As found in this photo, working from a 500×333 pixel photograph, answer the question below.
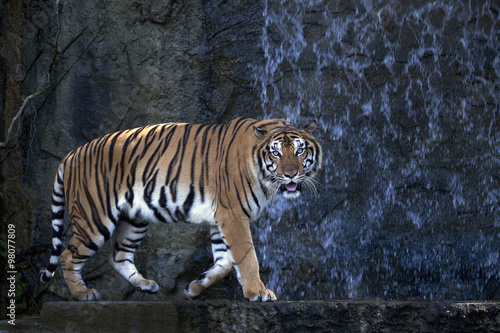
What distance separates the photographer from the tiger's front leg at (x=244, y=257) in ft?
12.5

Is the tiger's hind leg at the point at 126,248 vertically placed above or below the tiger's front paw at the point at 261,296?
above

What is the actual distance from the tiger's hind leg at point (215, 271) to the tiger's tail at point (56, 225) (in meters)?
0.98

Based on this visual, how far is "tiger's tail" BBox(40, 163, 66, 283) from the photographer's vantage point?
14.4ft

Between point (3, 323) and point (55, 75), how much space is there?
2785 millimetres

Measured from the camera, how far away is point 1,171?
620 cm

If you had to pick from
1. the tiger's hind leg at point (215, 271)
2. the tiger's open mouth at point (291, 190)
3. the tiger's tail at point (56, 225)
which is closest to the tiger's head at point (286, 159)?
the tiger's open mouth at point (291, 190)

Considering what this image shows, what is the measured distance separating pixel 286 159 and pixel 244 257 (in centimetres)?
68

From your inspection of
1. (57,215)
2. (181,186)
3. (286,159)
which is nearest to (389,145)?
(286,159)

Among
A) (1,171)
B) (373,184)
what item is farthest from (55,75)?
(373,184)

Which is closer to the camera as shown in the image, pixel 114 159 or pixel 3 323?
pixel 3 323

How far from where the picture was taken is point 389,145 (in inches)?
244

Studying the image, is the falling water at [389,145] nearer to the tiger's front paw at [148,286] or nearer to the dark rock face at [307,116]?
the dark rock face at [307,116]

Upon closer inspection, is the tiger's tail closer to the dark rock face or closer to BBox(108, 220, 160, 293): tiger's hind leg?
BBox(108, 220, 160, 293): tiger's hind leg

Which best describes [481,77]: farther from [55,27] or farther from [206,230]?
[55,27]
